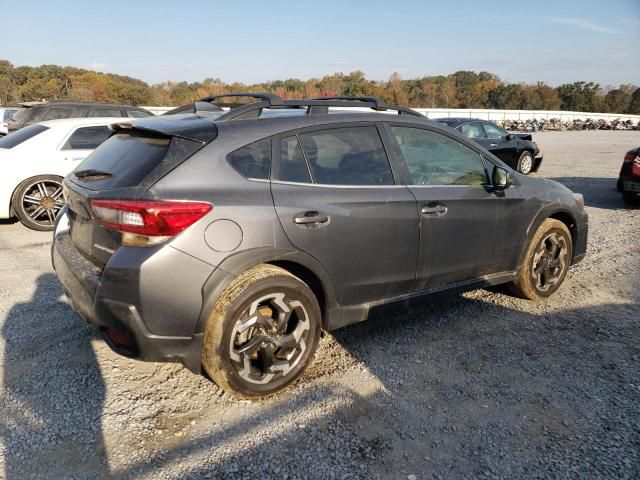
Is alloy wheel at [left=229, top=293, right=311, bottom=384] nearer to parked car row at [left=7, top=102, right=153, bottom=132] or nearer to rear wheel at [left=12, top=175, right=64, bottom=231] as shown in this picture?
rear wheel at [left=12, top=175, right=64, bottom=231]

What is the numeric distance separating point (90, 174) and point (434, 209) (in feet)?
7.63

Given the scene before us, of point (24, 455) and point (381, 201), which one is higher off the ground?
point (381, 201)

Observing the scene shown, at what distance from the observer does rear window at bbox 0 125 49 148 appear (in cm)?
667

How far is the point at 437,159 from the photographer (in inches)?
139

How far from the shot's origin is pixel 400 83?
94.8 m

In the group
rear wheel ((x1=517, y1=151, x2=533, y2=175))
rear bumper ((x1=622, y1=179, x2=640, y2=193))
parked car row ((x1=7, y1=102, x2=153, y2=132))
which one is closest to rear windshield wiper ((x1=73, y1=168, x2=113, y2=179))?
parked car row ((x1=7, y1=102, x2=153, y2=132))

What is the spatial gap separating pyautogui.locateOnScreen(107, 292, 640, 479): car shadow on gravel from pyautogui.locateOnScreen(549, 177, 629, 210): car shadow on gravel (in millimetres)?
6027

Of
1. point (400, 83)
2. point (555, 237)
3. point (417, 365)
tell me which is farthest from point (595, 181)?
point (400, 83)

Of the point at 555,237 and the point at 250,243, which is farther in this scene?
the point at 555,237

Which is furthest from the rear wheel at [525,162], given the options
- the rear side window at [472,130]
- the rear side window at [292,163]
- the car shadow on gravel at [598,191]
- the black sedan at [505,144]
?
the rear side window at [292,163]

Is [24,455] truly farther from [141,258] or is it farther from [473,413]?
[473,413]

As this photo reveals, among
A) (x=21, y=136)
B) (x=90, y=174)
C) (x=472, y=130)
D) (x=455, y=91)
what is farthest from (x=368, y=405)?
(x=455, y=91)

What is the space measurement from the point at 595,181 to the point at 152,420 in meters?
12.4

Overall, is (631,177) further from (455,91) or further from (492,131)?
(455,91)
